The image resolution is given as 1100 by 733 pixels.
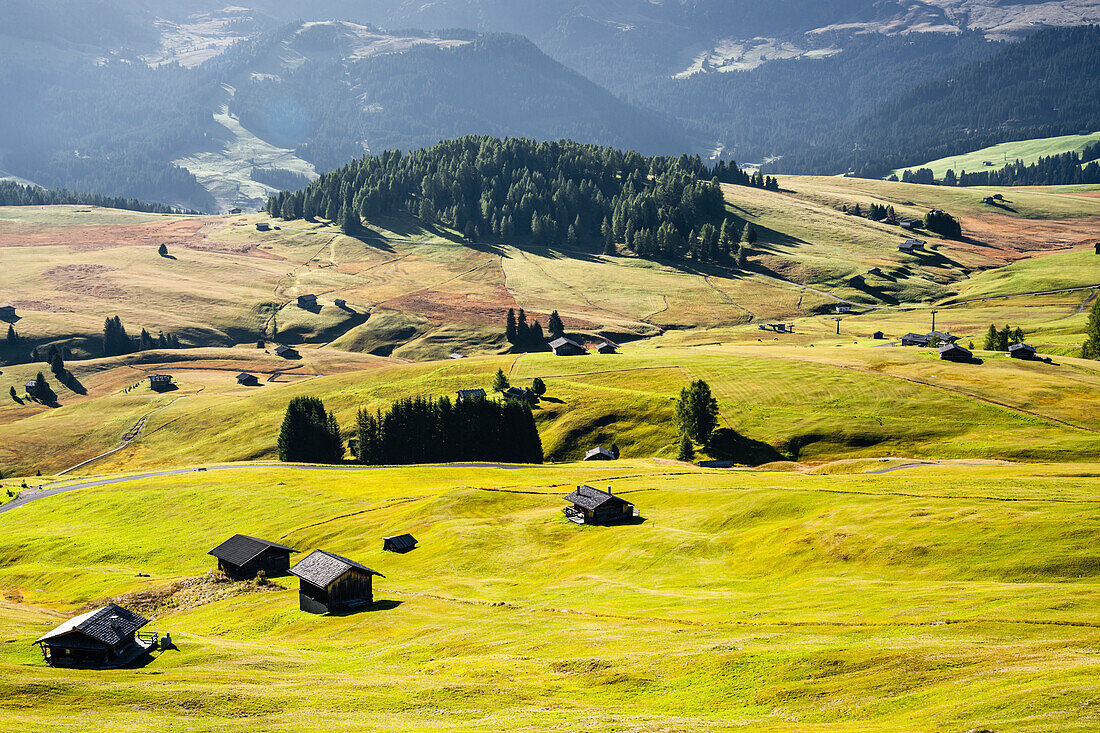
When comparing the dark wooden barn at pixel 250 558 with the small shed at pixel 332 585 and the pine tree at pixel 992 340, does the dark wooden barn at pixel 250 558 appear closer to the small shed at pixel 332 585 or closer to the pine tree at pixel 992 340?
the small shed at pixel 332 585

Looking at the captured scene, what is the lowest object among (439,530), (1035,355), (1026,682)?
(439,530)

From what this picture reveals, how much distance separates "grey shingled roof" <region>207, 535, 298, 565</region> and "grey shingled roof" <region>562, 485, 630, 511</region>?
3217 cm

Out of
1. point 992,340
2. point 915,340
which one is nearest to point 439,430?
point 915,340

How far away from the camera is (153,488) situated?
121 meters

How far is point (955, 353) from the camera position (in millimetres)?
151125

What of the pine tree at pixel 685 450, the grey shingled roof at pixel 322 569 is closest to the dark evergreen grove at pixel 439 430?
the pine tree at pixel 685 450

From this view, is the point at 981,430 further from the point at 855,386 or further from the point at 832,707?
the point at 832,707

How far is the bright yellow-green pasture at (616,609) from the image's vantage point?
42.6 m

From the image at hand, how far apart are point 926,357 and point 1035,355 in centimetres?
1860

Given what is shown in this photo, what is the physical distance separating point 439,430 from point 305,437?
2374 cm

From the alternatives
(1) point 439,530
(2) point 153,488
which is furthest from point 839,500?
(2) point 153,488

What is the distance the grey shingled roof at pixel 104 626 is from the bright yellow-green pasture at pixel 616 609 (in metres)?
2.65

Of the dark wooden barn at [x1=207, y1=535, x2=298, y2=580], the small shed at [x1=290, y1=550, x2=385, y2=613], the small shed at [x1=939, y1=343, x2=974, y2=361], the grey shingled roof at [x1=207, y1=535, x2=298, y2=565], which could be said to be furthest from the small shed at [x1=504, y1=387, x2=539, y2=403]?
the small shed at [x1=290, y1=550, x2=385, y2=613]

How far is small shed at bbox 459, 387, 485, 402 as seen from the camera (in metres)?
151
